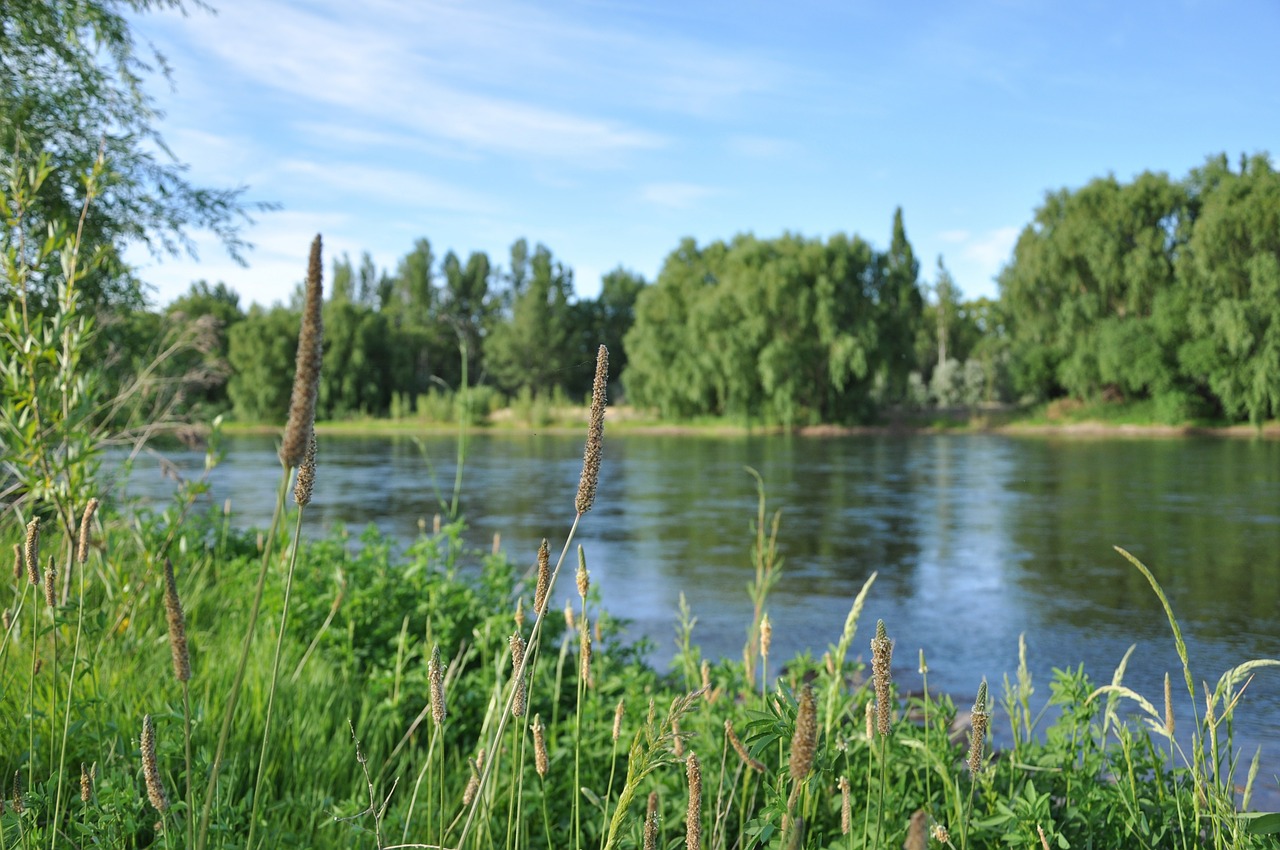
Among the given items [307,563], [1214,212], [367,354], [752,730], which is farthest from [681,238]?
[752,730]

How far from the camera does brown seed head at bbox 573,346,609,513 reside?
1.11 meters

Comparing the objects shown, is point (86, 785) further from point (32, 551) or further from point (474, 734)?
point (474, 734)

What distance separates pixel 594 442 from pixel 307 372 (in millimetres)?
417

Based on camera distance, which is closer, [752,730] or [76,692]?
[752,730]

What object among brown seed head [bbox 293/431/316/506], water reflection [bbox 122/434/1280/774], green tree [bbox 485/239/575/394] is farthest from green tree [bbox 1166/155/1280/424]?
brown seed head [bbox 293/431/316/506]

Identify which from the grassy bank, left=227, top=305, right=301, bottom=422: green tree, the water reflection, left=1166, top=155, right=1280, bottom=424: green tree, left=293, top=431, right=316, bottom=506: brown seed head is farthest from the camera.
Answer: left=227, top=305, right=301, bottom=422: green tree

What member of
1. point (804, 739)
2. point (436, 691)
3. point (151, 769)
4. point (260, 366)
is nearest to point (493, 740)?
point (436, 691)

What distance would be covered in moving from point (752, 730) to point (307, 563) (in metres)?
5.07

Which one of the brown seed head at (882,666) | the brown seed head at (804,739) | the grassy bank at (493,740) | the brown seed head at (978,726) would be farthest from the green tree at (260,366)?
the brown seed head at (804,739)

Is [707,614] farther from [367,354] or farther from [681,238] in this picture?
[367,354]

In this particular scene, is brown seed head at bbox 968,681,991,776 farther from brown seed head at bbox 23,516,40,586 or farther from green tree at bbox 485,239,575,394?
green tree at bbox 485,239,575,394

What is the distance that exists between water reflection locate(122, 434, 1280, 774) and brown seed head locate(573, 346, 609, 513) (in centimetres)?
359

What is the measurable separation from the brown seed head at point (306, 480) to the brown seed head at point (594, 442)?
28cm

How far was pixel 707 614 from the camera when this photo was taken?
9953mm
